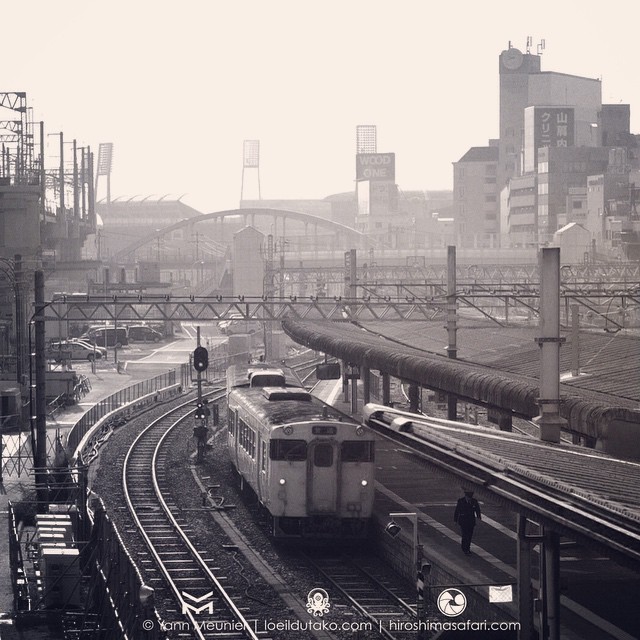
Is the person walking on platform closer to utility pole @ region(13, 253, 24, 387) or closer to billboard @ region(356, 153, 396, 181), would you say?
utility pole @ region(13, 253, 24, 387)

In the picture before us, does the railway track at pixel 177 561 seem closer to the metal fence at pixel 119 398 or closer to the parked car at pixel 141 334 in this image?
the metal fence at pixel 119 398

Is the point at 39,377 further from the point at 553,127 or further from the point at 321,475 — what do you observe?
the point at 553,127

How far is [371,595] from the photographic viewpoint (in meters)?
15.0

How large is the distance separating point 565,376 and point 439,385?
2166mm

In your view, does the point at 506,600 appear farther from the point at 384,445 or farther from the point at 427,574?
the point at 384,445

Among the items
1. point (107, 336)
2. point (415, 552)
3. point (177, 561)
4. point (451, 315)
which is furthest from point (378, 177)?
point (415, 552)

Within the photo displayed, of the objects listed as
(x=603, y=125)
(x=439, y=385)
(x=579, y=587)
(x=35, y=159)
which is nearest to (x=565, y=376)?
(x=439, y=385)

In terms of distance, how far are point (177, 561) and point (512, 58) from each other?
320ft

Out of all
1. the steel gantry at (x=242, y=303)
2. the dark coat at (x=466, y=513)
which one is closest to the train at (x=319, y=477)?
the dark coat at (x=466, y=513)

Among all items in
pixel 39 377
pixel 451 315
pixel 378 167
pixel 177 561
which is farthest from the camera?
pixel 378 167

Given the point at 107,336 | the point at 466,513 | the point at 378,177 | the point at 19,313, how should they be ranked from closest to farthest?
the point at 466,513 < the point at 19,313 < the point at 107,336 < the point at 378,177

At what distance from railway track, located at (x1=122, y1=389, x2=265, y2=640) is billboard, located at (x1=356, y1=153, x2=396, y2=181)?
384 feet

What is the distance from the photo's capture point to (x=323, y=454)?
17391 mm

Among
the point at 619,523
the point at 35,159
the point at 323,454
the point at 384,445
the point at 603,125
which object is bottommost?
the point at 384,445
